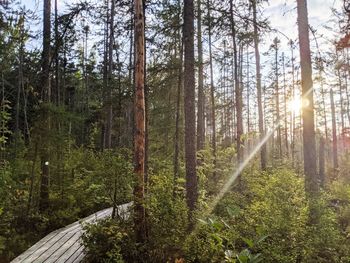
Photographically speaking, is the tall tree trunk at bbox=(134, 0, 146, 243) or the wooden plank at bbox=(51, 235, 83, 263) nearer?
the wooden plank at bbox=(51, 235, 83, 263)

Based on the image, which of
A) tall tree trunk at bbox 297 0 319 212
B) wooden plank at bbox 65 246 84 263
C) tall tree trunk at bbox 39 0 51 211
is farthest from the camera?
tall tree trunk at bbox 297 0 319 212

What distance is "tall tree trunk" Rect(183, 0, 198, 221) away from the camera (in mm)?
7938

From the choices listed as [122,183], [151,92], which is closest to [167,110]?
[151,92]

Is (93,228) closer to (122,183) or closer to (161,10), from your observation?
(122,183)

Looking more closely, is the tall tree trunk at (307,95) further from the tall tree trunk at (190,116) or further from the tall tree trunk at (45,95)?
the tall tree trunk at (45,95)

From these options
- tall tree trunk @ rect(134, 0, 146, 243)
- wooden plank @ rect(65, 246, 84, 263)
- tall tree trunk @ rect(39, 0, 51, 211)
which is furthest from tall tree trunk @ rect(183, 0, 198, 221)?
tall tree trunk @ rect(39, 0, 51, 211)

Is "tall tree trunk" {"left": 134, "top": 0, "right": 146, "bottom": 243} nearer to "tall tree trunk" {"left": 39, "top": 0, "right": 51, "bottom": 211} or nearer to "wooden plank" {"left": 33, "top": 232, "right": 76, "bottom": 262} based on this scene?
"wooden plank" {"left": 33, "top": 232, "right": 76, "bottom": 262}

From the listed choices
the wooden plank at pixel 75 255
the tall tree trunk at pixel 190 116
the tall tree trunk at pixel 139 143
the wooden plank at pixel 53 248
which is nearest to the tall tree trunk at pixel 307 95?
the tall tree trunk at pixel 190 116

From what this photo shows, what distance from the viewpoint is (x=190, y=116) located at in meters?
8.07

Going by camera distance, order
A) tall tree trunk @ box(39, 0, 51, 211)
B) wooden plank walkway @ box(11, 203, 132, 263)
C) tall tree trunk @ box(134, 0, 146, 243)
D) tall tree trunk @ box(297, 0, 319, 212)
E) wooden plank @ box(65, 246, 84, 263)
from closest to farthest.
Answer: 1. wooden plank @ box(65, 246, 84, 263)
2. wooden plank walkway @ box(11, 203, 132, 263)
3. tall tree trunk @ box(134, 0, 146, 243)
4. tall tree trunk @ box(39, 0, 51, 211)
5. tall tree trunk @ box(297, 0, 319, 212)

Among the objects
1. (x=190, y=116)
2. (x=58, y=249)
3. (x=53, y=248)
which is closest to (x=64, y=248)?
(x=58, y=249)

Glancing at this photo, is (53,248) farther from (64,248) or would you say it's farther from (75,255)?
(75,255)

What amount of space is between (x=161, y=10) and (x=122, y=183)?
6358 millimetres

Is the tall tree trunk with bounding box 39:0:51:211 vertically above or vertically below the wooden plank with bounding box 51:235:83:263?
above
